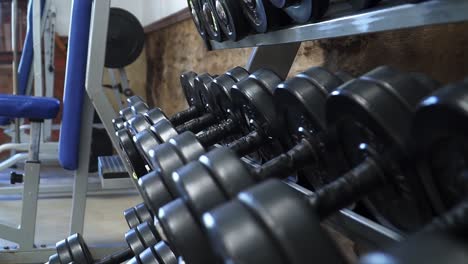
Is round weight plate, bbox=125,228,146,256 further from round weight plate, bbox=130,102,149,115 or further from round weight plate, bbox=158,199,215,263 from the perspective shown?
round weight plate, bbox=158,199,215,263

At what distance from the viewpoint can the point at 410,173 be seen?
41 centimetres

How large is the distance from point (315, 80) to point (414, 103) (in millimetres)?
173

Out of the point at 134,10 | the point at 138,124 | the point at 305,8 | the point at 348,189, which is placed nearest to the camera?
the point at 348,189

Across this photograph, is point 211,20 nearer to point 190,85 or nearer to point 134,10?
point 190,85

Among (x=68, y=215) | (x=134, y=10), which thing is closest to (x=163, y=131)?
(x=68, y=215)

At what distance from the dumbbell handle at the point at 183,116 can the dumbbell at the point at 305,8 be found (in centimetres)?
36

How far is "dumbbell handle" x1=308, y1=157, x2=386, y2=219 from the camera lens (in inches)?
16.3

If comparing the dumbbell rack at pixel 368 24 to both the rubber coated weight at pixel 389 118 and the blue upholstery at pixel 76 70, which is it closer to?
the rubber coated weight at pixel 389 118

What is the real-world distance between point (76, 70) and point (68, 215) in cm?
100

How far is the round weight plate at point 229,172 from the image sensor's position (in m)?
0.43

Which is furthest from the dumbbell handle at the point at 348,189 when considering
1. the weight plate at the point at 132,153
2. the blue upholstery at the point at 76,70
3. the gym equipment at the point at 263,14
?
the blue upholstery at the point at 76,70

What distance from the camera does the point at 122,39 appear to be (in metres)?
2.91

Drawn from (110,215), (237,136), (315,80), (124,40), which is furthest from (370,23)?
(124,40)

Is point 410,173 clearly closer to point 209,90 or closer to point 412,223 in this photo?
point 412,223
